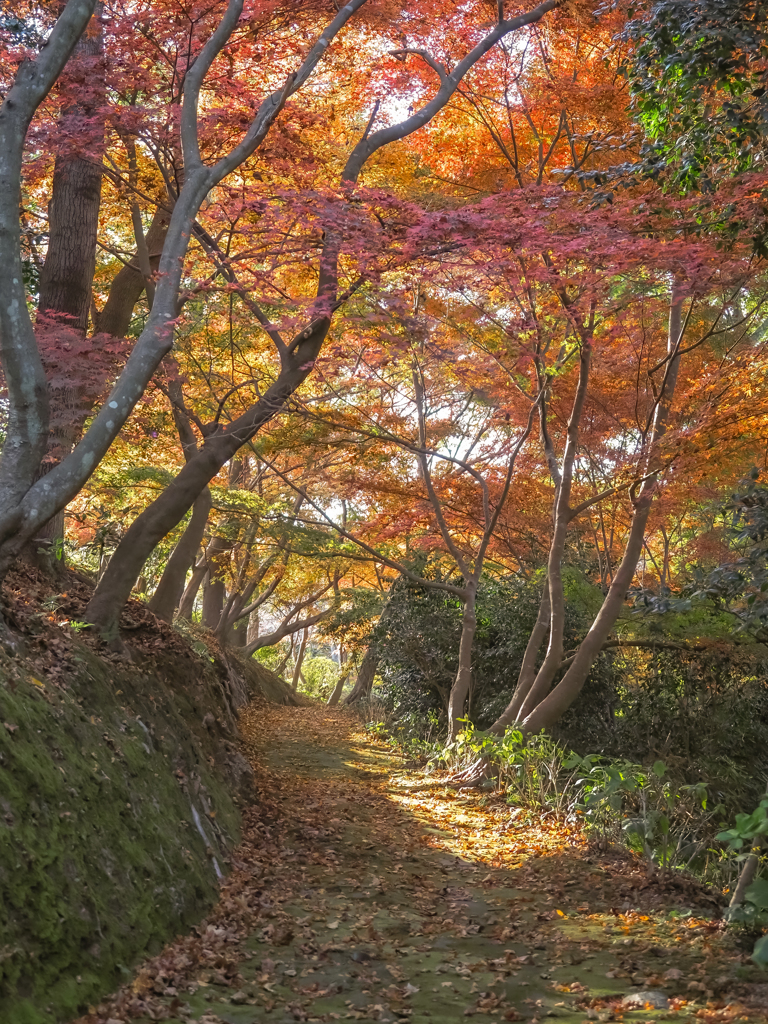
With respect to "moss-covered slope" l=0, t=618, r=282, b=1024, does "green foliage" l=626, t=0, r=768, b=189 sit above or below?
above

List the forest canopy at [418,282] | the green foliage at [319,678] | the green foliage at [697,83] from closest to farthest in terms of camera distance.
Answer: the green foliage at [697,83], the forest canopy at [418,282], the green foliage at [319,678]

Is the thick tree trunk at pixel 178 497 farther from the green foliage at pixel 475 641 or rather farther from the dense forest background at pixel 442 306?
the green foliage at pixel 475 641

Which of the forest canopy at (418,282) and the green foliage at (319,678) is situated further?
the green foliage at (319,678)

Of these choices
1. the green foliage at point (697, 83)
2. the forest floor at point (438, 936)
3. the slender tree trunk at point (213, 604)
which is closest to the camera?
the forest floor at point (438, 936)

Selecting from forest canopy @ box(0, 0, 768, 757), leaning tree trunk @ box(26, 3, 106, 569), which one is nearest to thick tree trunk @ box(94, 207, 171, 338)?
forest canopy @ box(0, 0, 768, 757)

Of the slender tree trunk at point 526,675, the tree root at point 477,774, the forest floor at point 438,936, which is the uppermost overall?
the slender tree trunk at point 526,675

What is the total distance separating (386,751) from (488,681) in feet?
7.69

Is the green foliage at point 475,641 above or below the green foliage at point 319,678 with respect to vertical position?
above

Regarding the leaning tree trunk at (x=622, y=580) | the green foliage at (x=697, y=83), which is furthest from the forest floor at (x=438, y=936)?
the green foliage at (x=697, y=83)

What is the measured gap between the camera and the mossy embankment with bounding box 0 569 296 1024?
326 centimetres

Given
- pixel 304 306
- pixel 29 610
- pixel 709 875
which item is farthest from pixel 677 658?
pixel 29 610

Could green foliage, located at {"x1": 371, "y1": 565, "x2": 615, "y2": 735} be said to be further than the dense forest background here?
Yes

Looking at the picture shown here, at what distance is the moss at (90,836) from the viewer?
10.6 ft

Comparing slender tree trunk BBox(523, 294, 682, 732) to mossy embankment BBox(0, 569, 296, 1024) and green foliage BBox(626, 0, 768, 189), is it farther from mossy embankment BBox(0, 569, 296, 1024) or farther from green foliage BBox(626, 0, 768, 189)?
mossy embankment BBox(0, 569, 296, 1024)
